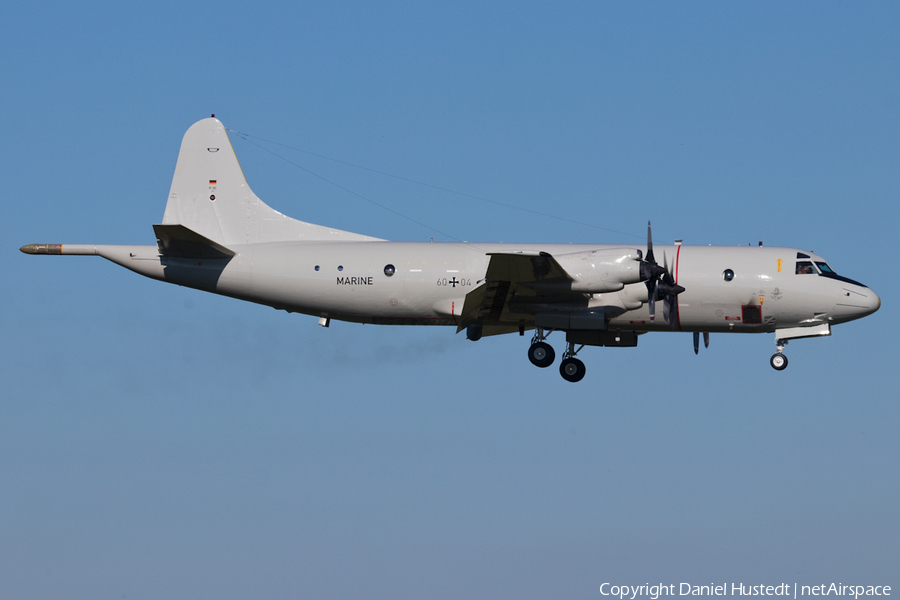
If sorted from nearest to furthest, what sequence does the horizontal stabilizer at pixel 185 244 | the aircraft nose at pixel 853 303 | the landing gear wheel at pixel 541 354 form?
the horizontal stabilizer at pixel 185 244
the aircraft nose at pixel 853 303
the landing gear wheel at pixel 541 354

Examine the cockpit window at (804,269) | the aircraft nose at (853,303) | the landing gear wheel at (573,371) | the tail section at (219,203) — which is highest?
the tail section at (219,203)

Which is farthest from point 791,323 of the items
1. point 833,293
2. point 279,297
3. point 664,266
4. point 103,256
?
point 103,256

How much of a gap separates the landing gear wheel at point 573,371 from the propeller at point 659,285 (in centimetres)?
317

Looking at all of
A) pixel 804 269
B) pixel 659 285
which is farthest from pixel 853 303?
pixel 659 285

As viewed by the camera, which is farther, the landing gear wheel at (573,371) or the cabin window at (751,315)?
the landing gear wheel at (573,371)

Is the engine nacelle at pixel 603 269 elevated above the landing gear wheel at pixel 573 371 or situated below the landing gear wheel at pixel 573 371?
above

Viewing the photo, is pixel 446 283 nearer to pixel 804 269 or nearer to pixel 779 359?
pixel 779 359

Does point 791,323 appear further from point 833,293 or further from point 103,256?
point 103,256

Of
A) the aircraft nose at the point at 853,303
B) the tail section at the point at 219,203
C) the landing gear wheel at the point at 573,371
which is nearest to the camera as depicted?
the aircraft nose at the point at 853,303

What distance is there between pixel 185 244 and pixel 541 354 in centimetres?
1210

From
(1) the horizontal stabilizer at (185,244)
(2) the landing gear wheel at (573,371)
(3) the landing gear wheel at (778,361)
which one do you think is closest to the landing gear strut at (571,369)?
(2) the landing gear wheel at (573,371)

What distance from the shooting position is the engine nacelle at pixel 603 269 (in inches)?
1207

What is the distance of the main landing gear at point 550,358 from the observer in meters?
34.1

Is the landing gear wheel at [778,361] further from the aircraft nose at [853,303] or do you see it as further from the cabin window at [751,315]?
the aircraft nose at [853,303]
